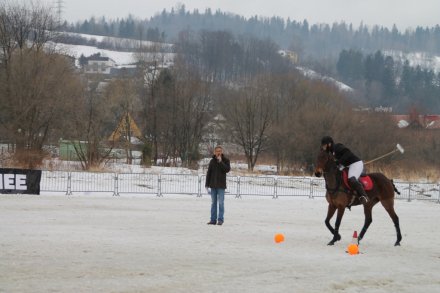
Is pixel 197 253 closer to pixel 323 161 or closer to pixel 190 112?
pixel 323 161


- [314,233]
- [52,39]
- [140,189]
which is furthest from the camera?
[52,39]

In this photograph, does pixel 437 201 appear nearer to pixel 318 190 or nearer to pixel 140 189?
pixel 318 190

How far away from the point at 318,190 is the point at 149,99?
3524 cm

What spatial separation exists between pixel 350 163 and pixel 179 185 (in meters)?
17.1

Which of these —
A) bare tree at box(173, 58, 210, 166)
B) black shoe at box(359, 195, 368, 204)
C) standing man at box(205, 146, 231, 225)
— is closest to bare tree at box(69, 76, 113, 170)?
bare tree at box(173, 58, 210, 166)

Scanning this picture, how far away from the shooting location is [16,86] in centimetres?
4138

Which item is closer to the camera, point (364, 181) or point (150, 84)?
point (364, 181)

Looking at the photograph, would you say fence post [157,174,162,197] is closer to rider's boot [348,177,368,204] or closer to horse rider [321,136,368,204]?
horse rider [321,136,368,204]

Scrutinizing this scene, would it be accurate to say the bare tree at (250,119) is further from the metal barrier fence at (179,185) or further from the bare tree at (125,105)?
the metal barrier fence at (179,185)

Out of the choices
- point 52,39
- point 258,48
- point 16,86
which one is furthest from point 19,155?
point 258,48

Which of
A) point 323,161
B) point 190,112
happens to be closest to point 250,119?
point 190,112

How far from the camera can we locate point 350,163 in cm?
1452

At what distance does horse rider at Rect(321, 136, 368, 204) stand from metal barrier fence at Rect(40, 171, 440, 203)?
596 inches

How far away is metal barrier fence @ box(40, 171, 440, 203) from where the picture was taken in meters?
29.0
